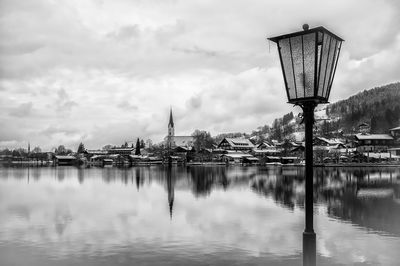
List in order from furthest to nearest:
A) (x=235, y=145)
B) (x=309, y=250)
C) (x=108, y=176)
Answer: (x=235, y=145) → (x=108, y=176) → (x=309, y=250)

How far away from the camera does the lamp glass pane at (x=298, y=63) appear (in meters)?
5.28

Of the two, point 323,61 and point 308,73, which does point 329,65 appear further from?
point 308,73

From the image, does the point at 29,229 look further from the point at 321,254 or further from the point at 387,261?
the point at 387,261

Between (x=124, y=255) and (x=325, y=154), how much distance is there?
4330 inches

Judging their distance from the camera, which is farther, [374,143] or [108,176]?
[374,143]

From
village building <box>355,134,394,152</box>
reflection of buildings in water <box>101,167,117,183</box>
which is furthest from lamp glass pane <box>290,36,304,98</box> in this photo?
village building <box>355,134,394,152</box>

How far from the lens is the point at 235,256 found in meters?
13.5

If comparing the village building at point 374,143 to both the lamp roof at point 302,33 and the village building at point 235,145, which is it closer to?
the village building at point 235,145

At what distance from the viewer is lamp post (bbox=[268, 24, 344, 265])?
5.10 metres

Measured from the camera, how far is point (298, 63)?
17.6 feet

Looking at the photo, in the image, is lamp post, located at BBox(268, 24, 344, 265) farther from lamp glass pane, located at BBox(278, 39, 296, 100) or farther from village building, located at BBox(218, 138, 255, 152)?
village building, located at BBox(218, 138, 255, 152)

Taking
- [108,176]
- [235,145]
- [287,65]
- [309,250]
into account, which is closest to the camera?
[309,250]

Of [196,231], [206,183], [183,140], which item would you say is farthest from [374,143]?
[196,231]

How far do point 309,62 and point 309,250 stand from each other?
249 centimetres
